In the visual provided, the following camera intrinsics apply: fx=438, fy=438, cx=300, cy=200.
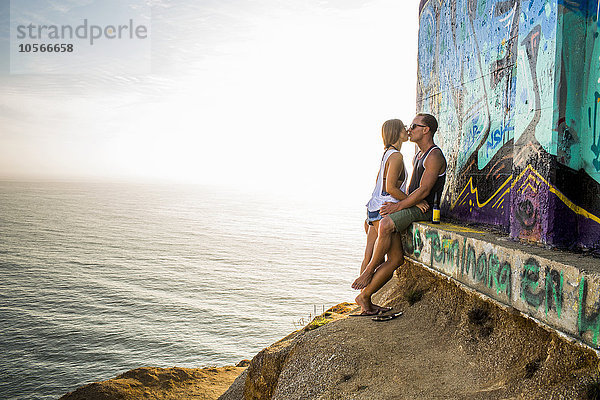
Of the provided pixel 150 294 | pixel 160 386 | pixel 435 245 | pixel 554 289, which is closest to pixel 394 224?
pixel 435 245

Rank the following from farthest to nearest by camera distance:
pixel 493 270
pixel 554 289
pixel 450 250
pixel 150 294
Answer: pixel 150 294, pixel 450 250, pixel 493 270, pixel 554 289

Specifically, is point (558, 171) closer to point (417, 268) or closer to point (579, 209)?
point (579, 209)

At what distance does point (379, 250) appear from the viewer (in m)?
6.38

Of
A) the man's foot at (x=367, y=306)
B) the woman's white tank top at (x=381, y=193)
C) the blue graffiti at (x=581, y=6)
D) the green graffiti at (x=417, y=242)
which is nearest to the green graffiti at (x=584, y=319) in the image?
the blue graffiti at (x=581, y=6)

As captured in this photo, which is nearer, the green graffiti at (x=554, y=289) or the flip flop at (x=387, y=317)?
the green graffiti at (x=554, y=289)

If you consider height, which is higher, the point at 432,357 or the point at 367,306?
the point at 367,306

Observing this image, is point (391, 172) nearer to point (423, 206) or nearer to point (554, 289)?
point (423, 206)

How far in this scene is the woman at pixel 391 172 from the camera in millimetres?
6109

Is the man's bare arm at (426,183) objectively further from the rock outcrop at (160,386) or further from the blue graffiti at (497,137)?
the rock outcrop at (160,386)

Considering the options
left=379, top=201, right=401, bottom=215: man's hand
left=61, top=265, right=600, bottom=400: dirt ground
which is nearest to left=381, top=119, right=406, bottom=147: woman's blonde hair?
left=379, top=201, right=401, bottom=215: man's hand

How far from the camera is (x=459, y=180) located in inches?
284

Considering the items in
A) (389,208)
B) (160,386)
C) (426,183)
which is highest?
(426,183)

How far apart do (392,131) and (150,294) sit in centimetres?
3290

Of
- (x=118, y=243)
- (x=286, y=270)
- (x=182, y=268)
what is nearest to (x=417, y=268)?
(x=286, y=270)
